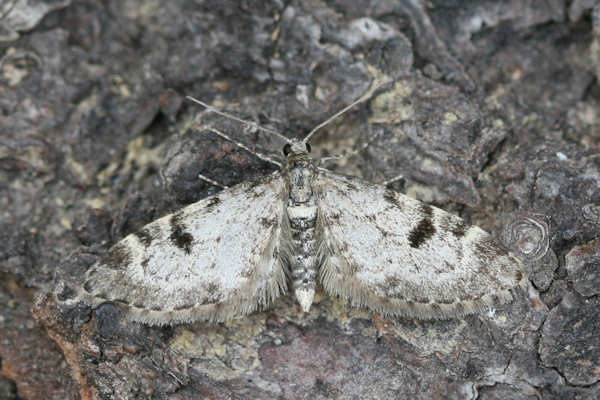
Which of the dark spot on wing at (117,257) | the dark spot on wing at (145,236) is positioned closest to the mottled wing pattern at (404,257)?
the dark spot on wing at (145,236)

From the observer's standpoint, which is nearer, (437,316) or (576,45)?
(437,316)

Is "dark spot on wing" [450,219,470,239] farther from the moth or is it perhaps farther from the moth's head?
the moth's head

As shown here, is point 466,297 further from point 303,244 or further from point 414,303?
point 303,244

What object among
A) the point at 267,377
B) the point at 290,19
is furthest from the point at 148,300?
the point at 290,19

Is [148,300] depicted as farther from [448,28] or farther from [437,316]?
[448,28]

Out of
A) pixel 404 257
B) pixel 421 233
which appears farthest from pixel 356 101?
pixel 404 257

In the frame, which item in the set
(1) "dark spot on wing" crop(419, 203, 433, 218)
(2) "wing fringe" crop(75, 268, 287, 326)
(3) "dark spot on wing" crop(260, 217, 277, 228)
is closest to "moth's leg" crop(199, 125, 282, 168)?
(3) "dark spot on wing" crop(260, 217, 277, 228)
